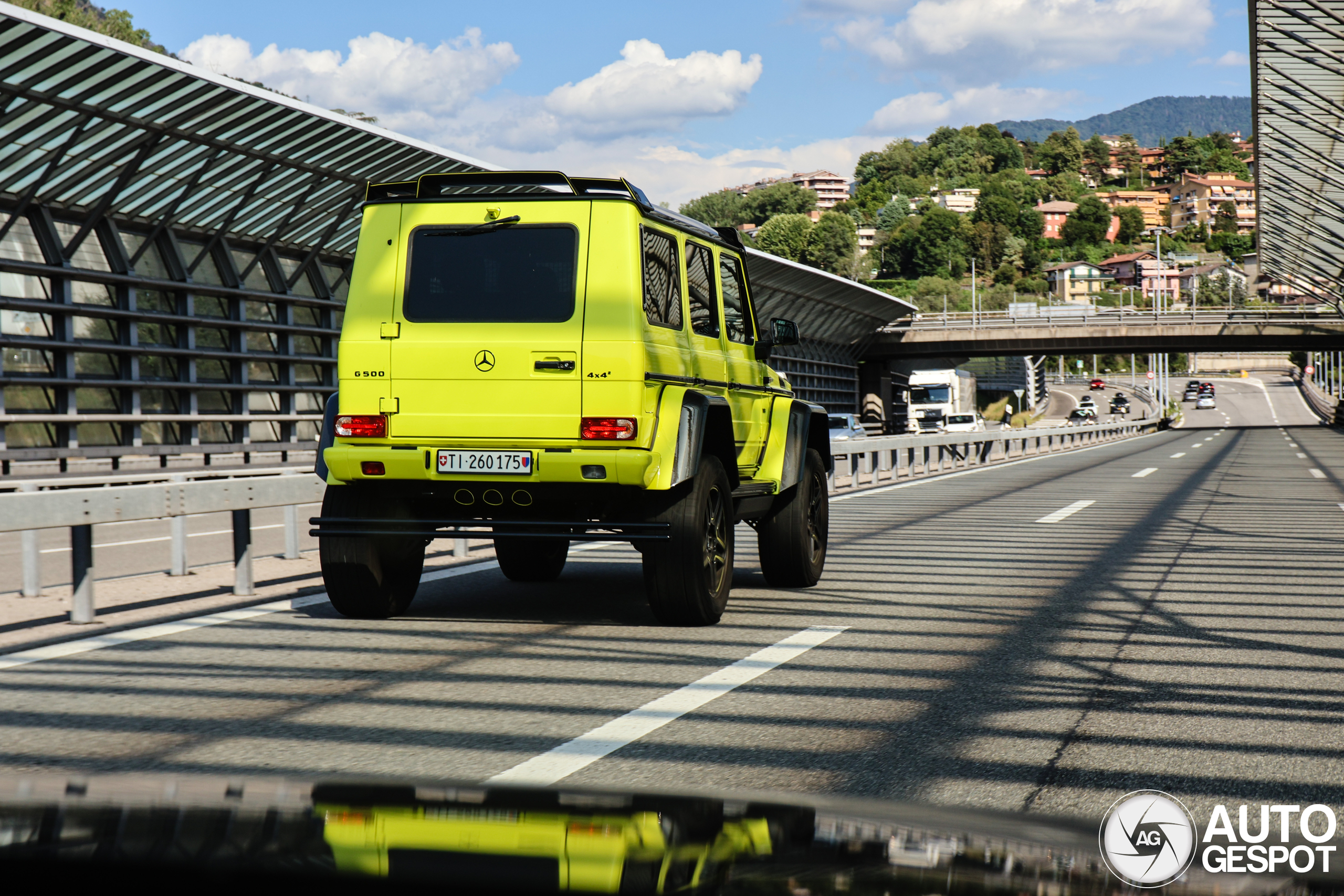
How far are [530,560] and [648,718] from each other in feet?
16.0

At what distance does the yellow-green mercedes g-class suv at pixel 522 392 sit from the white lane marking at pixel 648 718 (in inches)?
31.0

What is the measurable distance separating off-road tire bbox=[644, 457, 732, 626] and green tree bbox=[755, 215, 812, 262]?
184 m

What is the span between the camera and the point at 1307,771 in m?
4.50

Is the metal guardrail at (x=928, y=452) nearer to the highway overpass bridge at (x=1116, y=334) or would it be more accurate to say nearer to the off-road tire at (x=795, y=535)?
the off-road tire at (x=795, y=535)

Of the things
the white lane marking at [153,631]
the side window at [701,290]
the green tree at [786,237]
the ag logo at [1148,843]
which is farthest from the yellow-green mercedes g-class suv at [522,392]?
the green tree at [786,237]

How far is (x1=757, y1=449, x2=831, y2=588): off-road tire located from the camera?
9.42 metres

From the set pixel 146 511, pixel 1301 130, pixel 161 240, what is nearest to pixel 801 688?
pixel 146 511

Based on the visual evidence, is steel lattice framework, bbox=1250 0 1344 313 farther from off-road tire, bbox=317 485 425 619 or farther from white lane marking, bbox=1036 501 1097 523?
off-road tire, bbox=317 485 425 619

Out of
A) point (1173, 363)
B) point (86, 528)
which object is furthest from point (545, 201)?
point (1173, 363)

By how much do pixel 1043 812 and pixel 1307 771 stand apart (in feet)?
3.90

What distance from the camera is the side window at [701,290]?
27.0ft

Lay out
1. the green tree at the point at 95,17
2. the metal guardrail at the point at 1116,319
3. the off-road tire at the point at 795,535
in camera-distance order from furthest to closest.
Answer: the metal guardrail at the point at 1116,319 → the green tree at the point at 95,17 → the off-road tire at the point at 795,535

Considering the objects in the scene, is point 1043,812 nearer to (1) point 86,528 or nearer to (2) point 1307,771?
(2) point 1307,771

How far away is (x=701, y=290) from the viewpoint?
8477 mm
